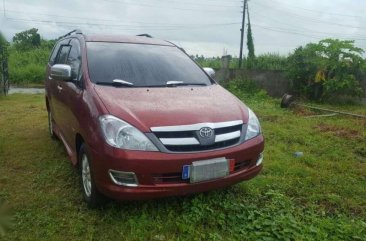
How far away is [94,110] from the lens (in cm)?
297

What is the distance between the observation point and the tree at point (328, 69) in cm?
982

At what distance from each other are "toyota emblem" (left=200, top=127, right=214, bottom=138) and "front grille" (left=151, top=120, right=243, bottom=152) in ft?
0.04

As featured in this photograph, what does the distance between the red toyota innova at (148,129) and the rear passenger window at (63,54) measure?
2.27 ft

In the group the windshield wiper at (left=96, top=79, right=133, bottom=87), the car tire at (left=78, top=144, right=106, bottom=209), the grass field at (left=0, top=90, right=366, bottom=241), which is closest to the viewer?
the grass field at (left=0, top=90, right=366, bottom=241)

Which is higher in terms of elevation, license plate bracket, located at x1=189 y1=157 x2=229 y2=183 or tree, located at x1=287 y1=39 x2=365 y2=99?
tree, located at x1=287 y1=39 x2=365 y2=99

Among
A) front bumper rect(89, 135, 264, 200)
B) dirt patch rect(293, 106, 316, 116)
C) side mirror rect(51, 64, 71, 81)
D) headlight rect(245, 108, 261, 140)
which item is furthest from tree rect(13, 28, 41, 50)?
dirt patch rect(293, 106, 316, 116)

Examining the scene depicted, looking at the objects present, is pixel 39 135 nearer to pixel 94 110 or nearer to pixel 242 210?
pixel 94 110

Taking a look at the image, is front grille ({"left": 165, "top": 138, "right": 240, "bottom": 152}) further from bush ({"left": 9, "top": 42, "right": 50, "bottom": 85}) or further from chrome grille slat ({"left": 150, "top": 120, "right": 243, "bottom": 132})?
bush ({"left": 9, "top": 42, "right": 50, "bottom": 85})

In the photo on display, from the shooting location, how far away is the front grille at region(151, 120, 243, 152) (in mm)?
2744

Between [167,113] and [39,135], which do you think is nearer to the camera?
[167,113]

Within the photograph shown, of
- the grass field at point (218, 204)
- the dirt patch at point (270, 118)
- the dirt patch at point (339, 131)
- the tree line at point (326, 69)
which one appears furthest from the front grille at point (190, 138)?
the tree line at point (326, 69)

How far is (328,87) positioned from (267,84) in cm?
234

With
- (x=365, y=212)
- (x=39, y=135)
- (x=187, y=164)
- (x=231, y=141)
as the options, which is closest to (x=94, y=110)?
(x=187, y=164)

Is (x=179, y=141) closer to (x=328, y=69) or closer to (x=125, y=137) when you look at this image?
(x=125, y=137)
